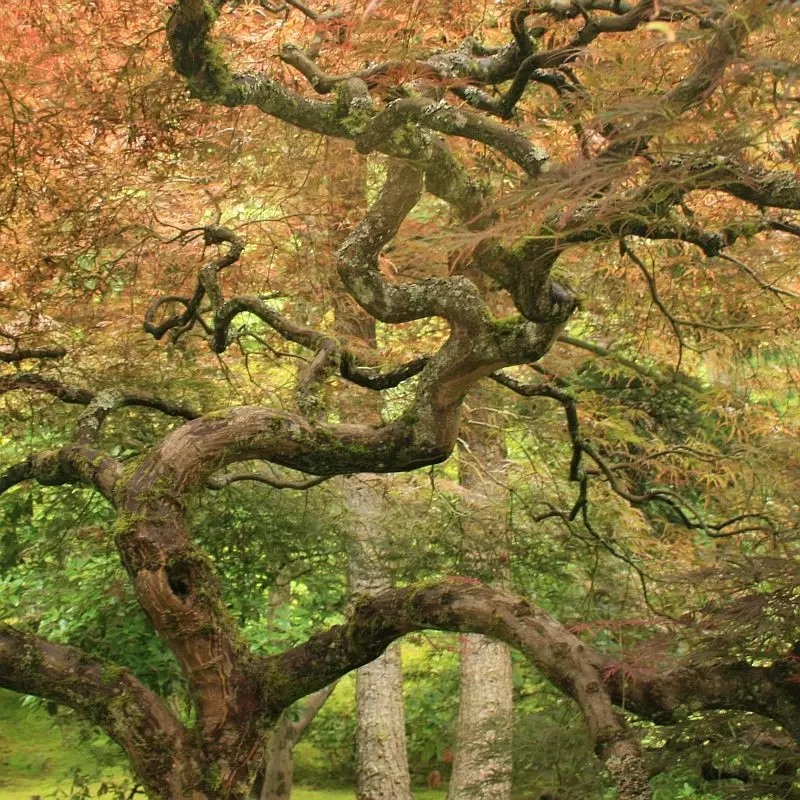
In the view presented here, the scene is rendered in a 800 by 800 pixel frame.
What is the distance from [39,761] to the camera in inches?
407

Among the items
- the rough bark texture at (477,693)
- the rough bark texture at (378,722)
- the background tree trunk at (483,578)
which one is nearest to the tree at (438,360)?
the background tree trunk at (483,578)

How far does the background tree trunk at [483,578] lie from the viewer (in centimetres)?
723

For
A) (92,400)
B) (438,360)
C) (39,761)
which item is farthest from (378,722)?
(438,360)

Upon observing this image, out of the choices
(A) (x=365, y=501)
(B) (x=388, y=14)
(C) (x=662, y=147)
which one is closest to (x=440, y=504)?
(A) (x=365, y=501)

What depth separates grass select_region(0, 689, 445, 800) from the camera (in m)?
9.61

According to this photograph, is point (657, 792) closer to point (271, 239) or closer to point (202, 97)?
point (271, 239)

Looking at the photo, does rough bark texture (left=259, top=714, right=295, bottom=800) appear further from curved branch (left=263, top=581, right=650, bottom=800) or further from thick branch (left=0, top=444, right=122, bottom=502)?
curved branch (left=263, top=581, right=650, bottom=800)

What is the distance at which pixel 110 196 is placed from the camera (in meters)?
6.86

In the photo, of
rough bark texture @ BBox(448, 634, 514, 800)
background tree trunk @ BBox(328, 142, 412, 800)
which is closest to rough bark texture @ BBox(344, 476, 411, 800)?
background tree trunk @ BBox(328, 142, 412, 800)

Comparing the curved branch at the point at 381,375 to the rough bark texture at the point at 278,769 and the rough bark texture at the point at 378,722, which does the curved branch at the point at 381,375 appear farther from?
the rough bark texture at the point at 278,769

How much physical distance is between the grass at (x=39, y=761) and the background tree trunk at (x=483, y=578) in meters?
1.30

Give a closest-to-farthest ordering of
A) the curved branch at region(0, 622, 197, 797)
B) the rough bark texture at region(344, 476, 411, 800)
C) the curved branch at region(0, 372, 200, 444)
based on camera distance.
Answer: the curved branch at region(0, 622, 197, 797) → the curved branch at region(0, 372, 200, 444) → the rough bark texture at region(344, 476, 411, 800)

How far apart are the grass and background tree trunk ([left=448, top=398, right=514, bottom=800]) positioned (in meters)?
1.30

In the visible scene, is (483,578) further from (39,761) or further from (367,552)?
(39,761)
